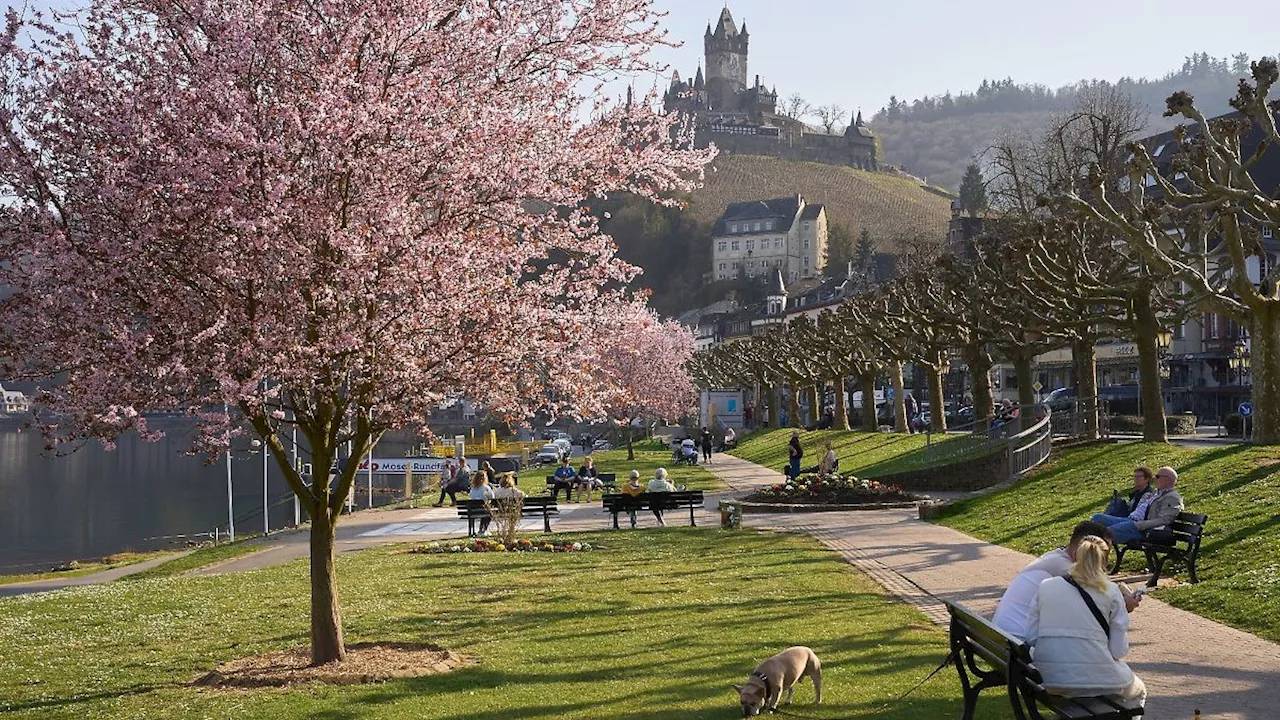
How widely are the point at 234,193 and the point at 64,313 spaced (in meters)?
1.78

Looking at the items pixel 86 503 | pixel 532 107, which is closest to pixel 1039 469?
pixel 532 107

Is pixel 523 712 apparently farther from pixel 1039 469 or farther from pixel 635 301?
pixel 1039 469

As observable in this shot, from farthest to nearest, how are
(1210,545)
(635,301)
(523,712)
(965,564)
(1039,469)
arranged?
(1039,469), (965,564), (1210,545), (635,301), (523,712)

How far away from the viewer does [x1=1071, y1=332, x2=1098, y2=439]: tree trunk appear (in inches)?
Answer: 1314

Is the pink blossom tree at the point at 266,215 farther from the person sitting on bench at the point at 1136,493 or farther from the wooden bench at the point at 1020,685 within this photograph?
the person sitting on bench at the point at 1136,493

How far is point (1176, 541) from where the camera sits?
15664 millimetres

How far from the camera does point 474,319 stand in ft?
39.0

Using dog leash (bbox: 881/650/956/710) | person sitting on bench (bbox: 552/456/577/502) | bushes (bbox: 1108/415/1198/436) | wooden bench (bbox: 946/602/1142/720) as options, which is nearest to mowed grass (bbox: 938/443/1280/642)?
dog leash (bbox: 881/650/956/710)

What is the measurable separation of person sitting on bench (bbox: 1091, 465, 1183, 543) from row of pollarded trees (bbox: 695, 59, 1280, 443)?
501 centimetres

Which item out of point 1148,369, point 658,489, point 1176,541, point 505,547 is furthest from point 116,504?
point 1176,541

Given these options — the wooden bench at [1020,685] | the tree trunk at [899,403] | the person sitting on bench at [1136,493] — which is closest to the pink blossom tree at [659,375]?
the tree trunk at [899,403]

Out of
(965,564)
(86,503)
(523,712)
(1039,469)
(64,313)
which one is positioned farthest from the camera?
(86,503)

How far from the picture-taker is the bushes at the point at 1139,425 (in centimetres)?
4547

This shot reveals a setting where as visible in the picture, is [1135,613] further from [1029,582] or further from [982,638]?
[982,638]
